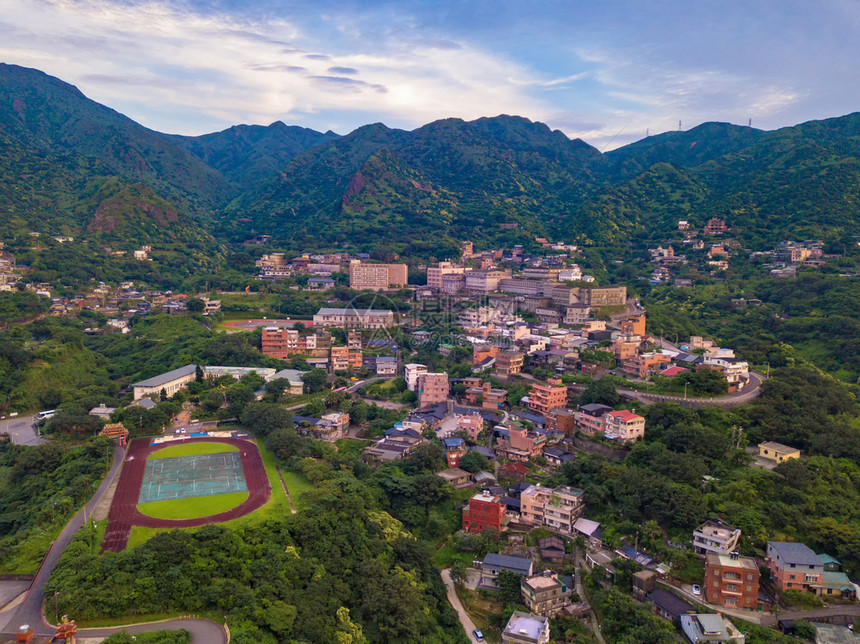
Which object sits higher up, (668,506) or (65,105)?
(65,105)

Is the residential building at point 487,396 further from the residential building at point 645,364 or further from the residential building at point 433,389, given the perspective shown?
the residential building at point 645,364

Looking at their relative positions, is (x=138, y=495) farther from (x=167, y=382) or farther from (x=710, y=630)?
(x=710, y=630)

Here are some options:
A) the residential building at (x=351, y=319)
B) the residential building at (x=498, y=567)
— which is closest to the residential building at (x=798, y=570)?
the residential building at (x=498, y=567)

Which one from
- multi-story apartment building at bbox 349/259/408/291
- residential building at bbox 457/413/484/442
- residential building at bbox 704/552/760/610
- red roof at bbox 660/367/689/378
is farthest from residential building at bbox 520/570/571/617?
multi-story apartment building at bbox 349/259/408/291

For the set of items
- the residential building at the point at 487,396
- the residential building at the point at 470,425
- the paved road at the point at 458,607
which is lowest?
the paved road at the point at 458,607

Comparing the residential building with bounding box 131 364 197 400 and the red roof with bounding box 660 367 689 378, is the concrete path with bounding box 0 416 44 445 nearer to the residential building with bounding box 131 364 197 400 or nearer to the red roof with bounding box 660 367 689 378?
the residential building with bounding box 131 364 197 400

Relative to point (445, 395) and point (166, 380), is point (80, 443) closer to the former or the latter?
point (166, 380)

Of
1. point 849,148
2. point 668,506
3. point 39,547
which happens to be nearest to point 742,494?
point 668,506
